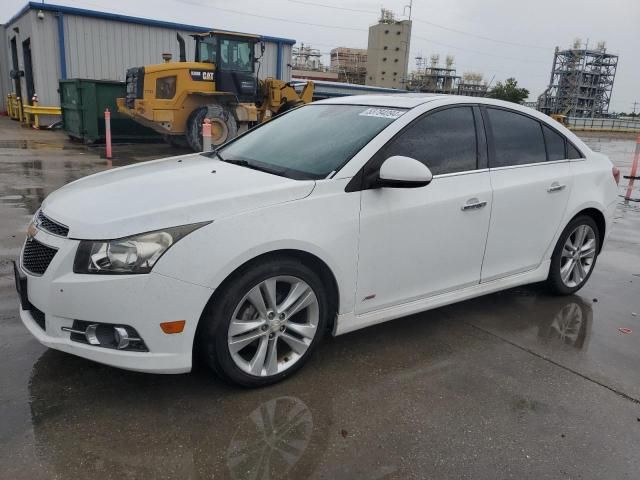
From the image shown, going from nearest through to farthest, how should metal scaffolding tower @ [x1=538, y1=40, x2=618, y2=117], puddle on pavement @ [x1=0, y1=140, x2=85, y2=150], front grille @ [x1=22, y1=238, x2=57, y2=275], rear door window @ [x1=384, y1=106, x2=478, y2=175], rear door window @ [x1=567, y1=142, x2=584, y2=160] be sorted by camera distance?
front grille @ [x1=22, y1=238, x2=57, y2=275], rear door window @ [x1=384, y1=106, x2=478, y2=175], rear door window @ [x1=567, y1=142, x2=584, y2=160], puddle on pavement @ [x1=0, y1=140, x2=85, y2=150], metal scaffolding tower @ [x1=538, y1=40, x2=618, y2=117]

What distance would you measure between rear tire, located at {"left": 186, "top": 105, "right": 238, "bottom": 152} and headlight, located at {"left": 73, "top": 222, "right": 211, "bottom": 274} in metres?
11.4

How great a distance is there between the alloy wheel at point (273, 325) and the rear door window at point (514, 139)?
5.81 ft

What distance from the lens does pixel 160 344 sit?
260cm

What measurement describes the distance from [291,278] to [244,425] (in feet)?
2.55

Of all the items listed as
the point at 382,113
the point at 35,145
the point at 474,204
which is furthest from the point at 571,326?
the point at 35,145

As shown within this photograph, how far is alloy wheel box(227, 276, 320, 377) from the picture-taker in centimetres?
281

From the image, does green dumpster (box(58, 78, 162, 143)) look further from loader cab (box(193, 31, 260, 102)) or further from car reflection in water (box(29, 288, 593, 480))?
car reflection in water (box(29, 288, 593, 480))

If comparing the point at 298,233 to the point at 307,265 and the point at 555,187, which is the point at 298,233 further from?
the point at 555,187

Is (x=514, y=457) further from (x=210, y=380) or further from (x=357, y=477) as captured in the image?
(x=210, y=380)

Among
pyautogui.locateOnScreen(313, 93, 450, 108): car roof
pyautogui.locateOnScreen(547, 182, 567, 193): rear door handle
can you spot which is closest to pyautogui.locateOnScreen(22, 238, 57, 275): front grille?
pyautogui.locateOnScreen(313, 93, 450, 108): car roof

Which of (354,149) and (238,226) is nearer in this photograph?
(238,226)

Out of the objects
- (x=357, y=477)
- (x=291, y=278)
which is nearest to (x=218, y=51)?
(x=291, y=278)

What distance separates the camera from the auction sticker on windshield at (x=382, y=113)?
11.4 feet

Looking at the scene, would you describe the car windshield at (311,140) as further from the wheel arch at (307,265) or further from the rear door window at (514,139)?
the rear door window at (514,139)
